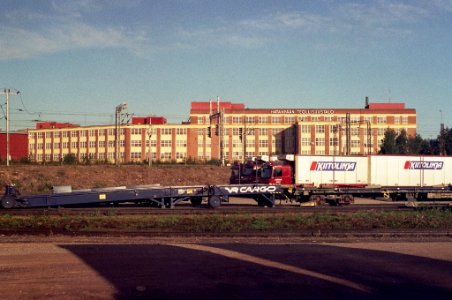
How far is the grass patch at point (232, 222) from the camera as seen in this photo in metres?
21.6

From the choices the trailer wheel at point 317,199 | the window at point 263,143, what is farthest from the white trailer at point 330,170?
the window at point 263,143

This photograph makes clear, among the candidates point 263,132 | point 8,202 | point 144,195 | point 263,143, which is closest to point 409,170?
point 144,195

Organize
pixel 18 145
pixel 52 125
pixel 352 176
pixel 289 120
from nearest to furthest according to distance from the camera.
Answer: pixel 352 176, pixel 289 120, pixel 18 145, pixel 52 125

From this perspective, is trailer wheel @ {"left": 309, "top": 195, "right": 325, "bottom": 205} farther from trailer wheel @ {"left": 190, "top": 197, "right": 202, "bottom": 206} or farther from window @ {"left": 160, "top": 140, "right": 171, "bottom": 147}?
window @ {"left": 160, "top": 140, "right": 171, "bottom": 147}

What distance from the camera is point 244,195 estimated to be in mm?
31969

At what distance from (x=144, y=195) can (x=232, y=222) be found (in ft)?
28.1

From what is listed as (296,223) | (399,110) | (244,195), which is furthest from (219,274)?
(399,110)

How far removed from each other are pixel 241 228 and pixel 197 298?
12.6m

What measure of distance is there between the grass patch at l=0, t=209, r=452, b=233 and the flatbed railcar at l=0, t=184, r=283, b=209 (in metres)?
4.11

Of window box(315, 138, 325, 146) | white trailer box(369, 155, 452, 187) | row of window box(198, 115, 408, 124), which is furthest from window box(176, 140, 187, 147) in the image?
white trailer box(369, 155, 452, 187)

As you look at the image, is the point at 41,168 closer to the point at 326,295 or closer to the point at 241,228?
the point at 241,228

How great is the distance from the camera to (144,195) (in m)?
30.4

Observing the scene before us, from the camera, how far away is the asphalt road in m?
9.84

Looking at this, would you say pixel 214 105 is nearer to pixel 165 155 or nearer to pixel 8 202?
pixel 165 155
